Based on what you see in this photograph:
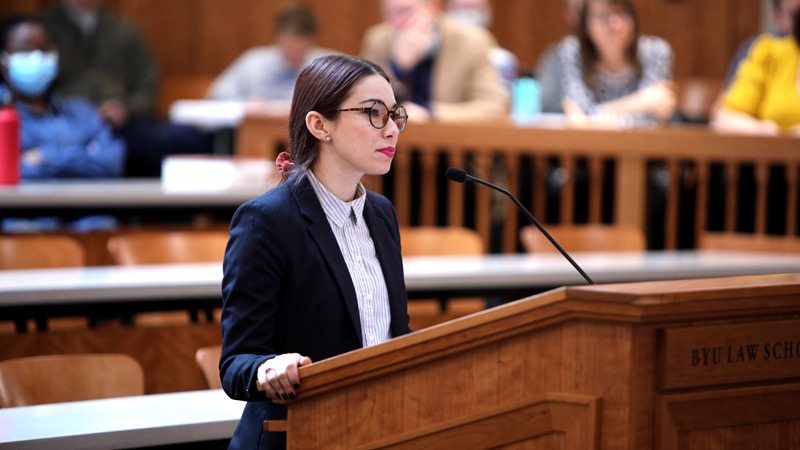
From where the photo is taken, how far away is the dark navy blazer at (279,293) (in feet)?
4.83

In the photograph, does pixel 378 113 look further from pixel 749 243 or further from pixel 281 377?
pixel 749 243

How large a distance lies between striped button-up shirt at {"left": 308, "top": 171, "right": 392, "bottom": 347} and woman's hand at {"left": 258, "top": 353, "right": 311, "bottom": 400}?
0.79 ft

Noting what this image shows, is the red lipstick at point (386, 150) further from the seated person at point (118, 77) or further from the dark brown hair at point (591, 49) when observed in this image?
the seated person at point (118, 77)

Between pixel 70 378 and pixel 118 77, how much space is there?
498 cm

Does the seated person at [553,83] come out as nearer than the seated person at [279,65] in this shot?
Yes

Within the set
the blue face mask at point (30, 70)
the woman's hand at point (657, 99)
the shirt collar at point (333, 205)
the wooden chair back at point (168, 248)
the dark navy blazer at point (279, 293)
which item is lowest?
the wooden chair back at point (168, 248)

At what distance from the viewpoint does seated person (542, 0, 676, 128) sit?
476 cm

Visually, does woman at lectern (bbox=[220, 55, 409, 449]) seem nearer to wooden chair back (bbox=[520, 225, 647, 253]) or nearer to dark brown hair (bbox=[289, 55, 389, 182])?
dark brown hair (bbox=[289, 55, 389, 182])

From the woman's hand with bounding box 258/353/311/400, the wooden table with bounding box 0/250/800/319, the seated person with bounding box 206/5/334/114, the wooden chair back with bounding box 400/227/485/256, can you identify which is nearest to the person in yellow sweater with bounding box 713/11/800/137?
the wooden table with bounding box 0/250/800/319

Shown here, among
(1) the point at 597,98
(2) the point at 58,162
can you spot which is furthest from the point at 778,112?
(2) the point at 58,162

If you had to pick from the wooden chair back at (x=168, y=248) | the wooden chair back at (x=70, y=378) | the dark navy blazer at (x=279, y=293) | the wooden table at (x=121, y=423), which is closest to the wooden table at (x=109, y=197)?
the wooden chair back at (x=168, y=248)

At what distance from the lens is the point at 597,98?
196 inches

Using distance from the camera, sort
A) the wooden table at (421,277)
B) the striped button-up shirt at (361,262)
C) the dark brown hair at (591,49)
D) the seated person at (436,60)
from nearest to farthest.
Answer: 1. the striped button-up shirt at (361,262)
2. the wooden table at (421,277)
3. the dark brown hair at (591,49)
4. the seated person at (436,60)

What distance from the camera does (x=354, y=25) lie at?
809 cm
